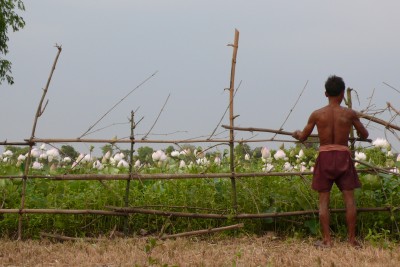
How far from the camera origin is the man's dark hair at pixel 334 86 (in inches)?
209

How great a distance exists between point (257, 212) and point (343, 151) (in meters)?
1.10

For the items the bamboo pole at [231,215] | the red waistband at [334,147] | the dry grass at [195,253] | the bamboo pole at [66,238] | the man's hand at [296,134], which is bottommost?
the dry grass at [195,253]

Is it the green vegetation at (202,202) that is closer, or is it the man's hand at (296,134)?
the man's hand at (296,134)

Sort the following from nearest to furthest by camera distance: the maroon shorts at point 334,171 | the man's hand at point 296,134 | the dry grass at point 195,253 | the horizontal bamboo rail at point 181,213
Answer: the dry grass at point 195,253 → the maroon shorts at point 334,171 → the man's hand at point 296,134 → the horizontal bamboo rail at point 181,213

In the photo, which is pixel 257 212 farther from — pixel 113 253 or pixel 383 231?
pixel 113 253

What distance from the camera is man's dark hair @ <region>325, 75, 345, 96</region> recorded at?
5312 mm

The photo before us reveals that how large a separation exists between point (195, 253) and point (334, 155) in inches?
53.3

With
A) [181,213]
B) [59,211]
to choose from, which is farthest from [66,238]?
[181,213]

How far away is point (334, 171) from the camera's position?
5.29 meters

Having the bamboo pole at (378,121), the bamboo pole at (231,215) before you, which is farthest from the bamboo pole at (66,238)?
the bamboo pole at (378,121)

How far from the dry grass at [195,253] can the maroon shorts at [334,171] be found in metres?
0.50

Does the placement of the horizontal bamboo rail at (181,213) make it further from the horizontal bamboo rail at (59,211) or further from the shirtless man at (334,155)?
the shirtless man at (334,155)

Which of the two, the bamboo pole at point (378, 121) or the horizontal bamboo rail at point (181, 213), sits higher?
the bamboo pole at point (378, 121)

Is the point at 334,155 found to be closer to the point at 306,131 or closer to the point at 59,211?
the point at 306,131
